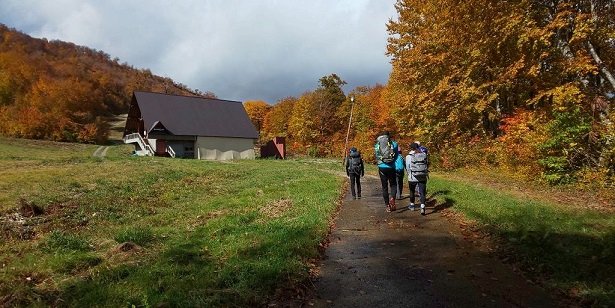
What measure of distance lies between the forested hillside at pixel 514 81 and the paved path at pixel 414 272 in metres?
9.30

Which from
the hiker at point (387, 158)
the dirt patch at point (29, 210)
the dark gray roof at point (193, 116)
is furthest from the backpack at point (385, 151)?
the dark gray roof at point (193, 116)

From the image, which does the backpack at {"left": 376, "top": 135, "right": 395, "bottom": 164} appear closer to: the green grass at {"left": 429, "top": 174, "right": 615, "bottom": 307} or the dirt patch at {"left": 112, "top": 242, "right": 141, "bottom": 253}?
the green grass at {"left": 429, "top": 174, "right": 615, "bottom": 307}

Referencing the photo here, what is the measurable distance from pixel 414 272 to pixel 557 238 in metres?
3.37

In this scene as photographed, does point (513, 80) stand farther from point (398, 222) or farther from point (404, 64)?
point (398, 222)

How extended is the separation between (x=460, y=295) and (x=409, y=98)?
69.2ft

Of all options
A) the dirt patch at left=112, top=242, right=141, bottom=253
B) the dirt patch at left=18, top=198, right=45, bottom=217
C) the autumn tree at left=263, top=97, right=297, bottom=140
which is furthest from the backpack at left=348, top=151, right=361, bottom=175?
the autumn tree at left=263, top=97, right=297, bottom=140

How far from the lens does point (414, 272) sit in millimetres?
7180

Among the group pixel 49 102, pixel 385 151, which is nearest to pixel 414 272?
pixel 385 151

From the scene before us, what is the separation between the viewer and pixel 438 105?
999 inches

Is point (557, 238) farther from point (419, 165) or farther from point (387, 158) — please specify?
point (387, 158)

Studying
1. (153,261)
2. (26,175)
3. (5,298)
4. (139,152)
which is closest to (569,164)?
(153,261)

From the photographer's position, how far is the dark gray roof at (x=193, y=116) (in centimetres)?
5328

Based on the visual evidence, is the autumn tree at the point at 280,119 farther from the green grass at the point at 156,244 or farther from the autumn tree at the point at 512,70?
the green grass at the point at 156,244

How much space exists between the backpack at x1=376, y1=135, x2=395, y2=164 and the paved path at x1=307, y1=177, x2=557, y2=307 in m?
2.27
